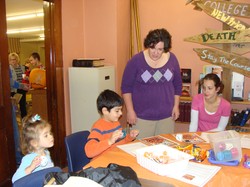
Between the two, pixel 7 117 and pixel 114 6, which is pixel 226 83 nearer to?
pixel 114 6

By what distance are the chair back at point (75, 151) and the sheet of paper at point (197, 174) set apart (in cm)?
79

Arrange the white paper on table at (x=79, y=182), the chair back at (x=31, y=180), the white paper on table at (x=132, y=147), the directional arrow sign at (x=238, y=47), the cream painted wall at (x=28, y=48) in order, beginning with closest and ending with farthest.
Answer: the white paper on table at (x=79, y=182) → the chair back at (x=31, y=180) → the white paper on table at (x=132, y=147) → the directional arrow sign at (x=238, y=47) → the cream painted wall at (x=28, y=48)

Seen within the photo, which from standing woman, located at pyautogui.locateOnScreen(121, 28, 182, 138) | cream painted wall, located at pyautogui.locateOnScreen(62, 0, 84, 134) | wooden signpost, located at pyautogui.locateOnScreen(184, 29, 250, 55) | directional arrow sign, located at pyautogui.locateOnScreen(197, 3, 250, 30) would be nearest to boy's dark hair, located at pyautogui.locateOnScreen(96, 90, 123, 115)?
standing woman, located at pyautogui.locateOnScreen(121, 28, 182, 138)

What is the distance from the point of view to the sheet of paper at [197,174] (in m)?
1.30

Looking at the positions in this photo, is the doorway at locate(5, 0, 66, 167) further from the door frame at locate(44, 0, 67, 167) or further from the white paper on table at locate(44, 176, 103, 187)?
the white paper on table at locate(44, 176, 103, 187)

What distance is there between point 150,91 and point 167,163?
38.7 inches

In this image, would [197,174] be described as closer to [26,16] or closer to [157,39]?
[157,39]

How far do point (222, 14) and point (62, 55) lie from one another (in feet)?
6.44

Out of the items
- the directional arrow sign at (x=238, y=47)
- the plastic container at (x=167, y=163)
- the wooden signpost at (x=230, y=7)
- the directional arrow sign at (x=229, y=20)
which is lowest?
the plastic container at (x=167, y=163)

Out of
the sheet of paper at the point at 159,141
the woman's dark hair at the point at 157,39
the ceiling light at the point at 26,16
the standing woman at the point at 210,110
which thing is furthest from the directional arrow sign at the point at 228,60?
the ceiling light at the point at 26,16

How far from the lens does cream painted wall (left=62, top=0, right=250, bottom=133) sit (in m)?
3.36

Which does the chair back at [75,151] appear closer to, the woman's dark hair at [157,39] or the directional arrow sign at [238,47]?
the woman's dark hair at [157,39]

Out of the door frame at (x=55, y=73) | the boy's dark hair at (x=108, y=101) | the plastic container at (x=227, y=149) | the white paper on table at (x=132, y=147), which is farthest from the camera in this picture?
the door frame at (x=55, y=73)

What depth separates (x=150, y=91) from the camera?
7.54 ft
